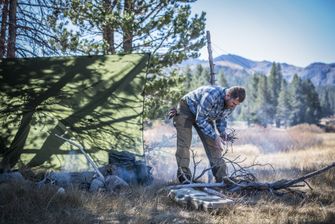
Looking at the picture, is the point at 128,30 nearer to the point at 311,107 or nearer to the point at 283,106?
the point at 311,107

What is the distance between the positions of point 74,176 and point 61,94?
4.99ft

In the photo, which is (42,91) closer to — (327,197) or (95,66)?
(95,66)

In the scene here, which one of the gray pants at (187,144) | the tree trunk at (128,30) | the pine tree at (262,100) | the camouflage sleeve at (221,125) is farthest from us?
the pine tree at (262,100)

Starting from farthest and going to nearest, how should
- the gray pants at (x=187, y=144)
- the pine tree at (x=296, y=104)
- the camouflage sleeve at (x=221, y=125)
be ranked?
1. the pine tree at (x=296, y=104)
2. the camouflage sleeve at (x=221, y=125)
3. the gray pants at (x=187, y=144)

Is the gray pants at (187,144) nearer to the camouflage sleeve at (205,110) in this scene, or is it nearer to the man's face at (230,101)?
the camouflage sleeve at (205,110)

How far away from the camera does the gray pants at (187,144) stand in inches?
207

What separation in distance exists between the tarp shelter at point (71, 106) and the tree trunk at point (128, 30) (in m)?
2.62

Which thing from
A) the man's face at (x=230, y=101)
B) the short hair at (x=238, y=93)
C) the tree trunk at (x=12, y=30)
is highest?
the tree trunk at (x=12, y=30)

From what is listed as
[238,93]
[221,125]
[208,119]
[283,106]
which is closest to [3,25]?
[208,119]

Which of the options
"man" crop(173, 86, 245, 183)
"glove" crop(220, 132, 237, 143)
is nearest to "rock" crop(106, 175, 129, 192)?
"man" crop(173, 86, 245, 183)

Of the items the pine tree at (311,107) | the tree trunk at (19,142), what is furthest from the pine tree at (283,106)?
the tree trunk at (19,142)

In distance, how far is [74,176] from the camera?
5059 millimetres

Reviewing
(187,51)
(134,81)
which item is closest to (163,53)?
(187,51)

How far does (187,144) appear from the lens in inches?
211
